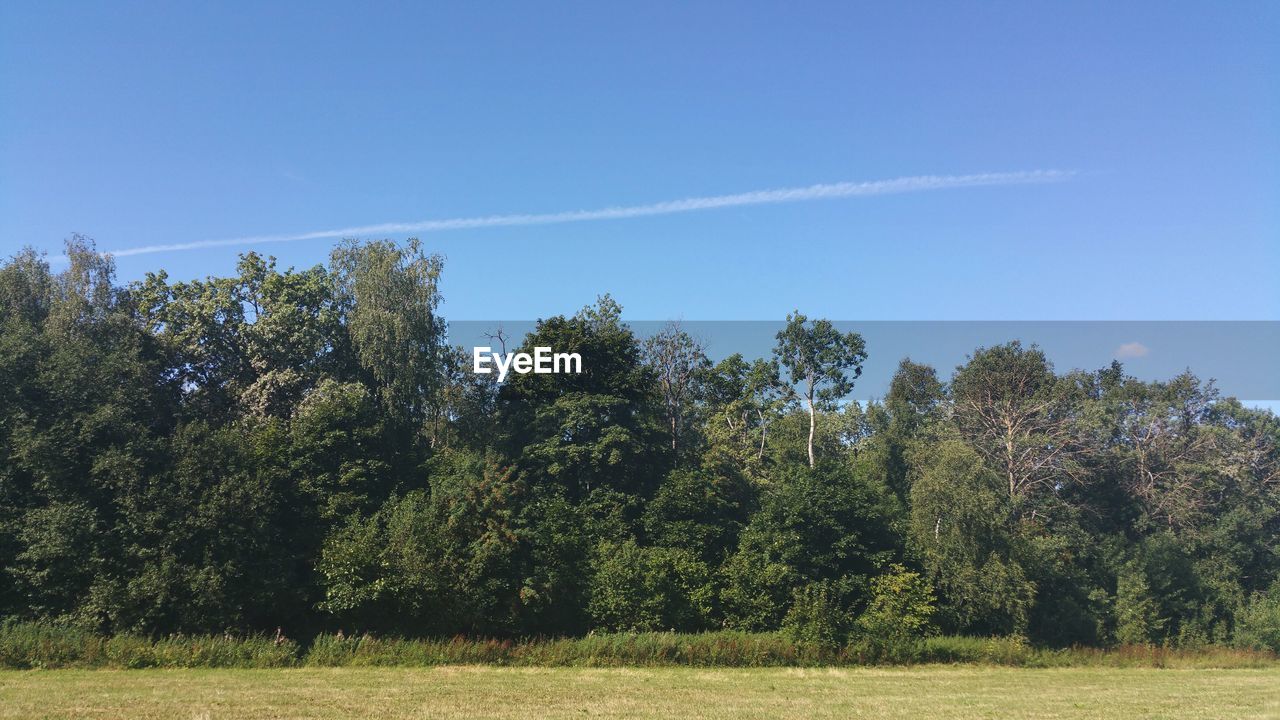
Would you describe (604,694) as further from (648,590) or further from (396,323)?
(396,323)

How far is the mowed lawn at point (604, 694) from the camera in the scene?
20.5 m

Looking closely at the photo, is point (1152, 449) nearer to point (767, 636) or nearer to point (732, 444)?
point (732, 444)

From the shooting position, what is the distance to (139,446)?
32.8 meters

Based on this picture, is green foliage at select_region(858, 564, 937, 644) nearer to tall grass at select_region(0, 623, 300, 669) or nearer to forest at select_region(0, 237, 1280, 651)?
forest at select_region(0, 237, 1280, 651)

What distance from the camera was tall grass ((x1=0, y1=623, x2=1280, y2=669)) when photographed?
26.6 meters

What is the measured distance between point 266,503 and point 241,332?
13.1 m

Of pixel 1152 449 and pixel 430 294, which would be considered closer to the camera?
pixel 430 294

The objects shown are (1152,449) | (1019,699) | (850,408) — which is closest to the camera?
(1019,699)

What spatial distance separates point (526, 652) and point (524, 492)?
30.1 ft

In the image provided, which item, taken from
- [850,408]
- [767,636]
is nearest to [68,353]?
[767,636]

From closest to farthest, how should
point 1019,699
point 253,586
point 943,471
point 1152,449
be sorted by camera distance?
1. point 1019,699
2. point 253,586
3. point 943,471
4. point 1152,449

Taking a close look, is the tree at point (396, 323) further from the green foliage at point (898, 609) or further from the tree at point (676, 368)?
the green foliage at point (898, 609)

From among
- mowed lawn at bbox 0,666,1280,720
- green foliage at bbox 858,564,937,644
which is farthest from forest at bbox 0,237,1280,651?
mowed lawn at bbox 0,666,1280,720

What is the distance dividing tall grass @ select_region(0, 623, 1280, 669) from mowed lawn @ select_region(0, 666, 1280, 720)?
125 centimetres
